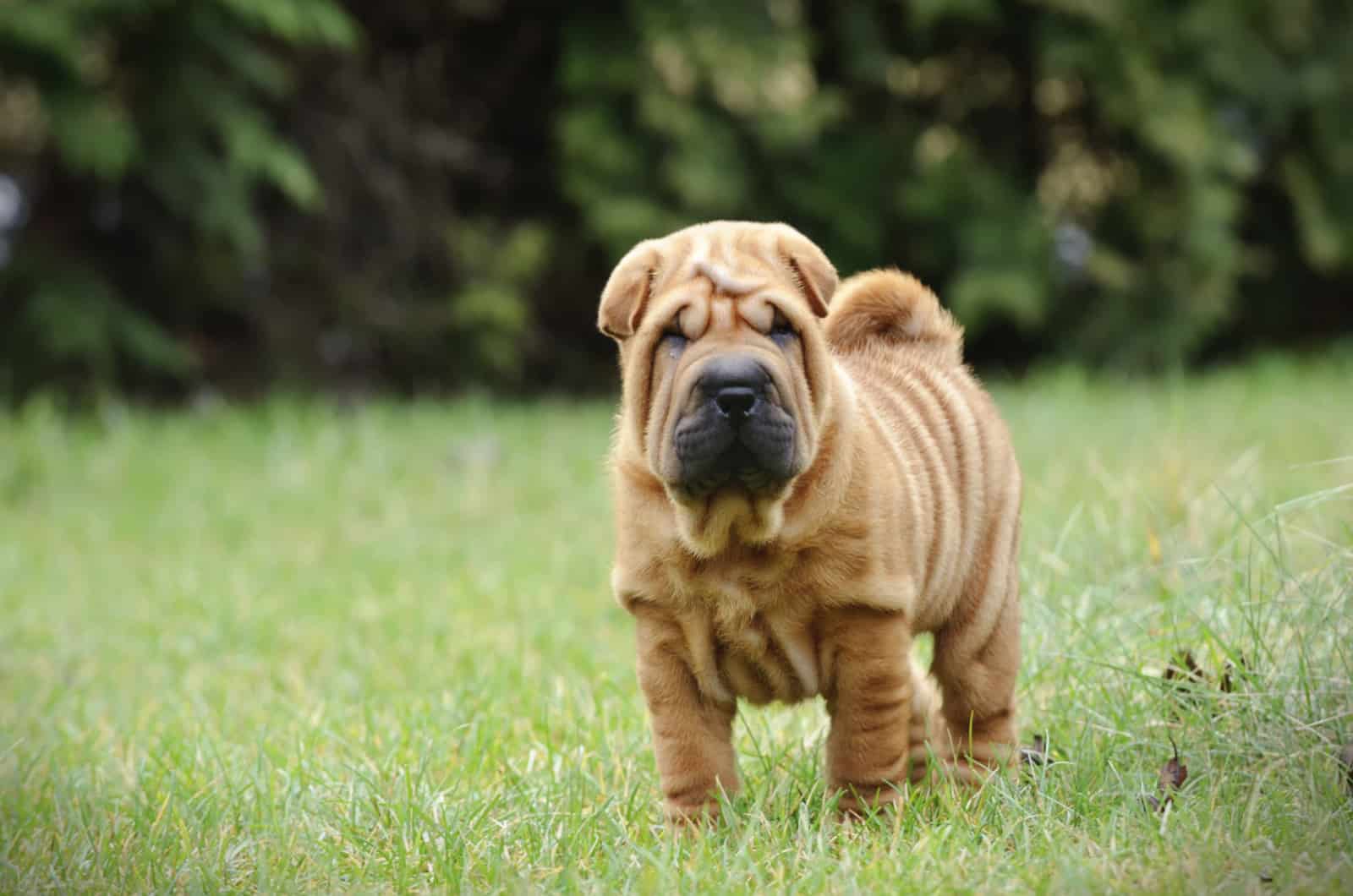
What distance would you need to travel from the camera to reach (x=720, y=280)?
2.96m

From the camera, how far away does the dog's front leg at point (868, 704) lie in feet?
9.80

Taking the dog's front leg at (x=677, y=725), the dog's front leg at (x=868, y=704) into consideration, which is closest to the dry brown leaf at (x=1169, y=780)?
the dog's front leg at (x=868, y=704)

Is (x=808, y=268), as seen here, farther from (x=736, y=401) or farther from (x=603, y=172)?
(x=603, y=172)

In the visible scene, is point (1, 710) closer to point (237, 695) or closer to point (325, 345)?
point (237, 695)

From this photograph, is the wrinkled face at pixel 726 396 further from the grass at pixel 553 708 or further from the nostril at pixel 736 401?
the grass at pixel 553 708

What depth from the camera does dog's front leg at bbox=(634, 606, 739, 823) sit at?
307 cm

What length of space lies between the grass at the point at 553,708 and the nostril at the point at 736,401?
0.83 m

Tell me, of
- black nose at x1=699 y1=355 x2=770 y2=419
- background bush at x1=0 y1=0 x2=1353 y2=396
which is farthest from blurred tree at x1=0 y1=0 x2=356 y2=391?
black nose at x1=699 y1=355 x2=770 y2=419

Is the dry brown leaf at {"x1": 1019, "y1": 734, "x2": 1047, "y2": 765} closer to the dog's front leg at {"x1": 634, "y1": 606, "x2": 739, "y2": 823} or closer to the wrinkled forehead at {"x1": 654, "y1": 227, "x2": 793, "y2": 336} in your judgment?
the dog's front leg at {"x1": 634, "y1": 606, "x2": 739, "y2": 823}

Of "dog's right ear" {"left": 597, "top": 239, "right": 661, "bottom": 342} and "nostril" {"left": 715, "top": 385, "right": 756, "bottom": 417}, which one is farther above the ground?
"dog's right ear" {"left": 597, "top": 239, "right": 661, "bottom": 342}

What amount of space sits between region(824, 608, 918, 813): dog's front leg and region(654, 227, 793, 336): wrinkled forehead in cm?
62

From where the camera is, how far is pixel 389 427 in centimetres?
941

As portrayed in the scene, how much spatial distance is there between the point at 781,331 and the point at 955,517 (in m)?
0.64

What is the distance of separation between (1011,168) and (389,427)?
4.96 metres
